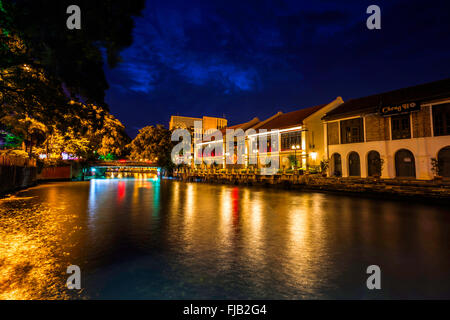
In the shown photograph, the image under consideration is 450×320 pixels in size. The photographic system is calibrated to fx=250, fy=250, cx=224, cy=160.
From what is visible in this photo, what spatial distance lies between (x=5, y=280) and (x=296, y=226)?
6990mm

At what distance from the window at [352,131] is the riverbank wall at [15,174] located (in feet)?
100

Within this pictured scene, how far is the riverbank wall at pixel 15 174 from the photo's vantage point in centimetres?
1764

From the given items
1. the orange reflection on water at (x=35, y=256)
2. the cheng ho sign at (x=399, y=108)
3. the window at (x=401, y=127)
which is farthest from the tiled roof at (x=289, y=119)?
the orange reflection on water at (x=35, y=256)

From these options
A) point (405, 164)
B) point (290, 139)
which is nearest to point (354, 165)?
point (405, 164)

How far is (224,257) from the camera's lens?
16.7 feet

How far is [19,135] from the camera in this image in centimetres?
1888

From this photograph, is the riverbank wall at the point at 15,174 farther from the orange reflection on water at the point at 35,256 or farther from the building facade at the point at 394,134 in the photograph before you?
the building facade at the point at 394,134

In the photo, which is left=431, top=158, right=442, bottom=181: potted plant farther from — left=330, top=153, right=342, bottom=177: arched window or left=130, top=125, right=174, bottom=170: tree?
left=130, top=125, right=174, bottom=170: tree

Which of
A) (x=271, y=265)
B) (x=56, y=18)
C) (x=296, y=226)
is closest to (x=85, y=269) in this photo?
(x=271, y=265)

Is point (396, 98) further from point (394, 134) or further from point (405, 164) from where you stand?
point (405, 164)

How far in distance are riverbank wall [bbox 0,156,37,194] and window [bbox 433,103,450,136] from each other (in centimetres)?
3310

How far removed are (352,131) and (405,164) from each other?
239 inches

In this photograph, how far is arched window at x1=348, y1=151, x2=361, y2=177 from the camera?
86.8 feet

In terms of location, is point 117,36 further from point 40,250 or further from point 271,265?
point 271,265
